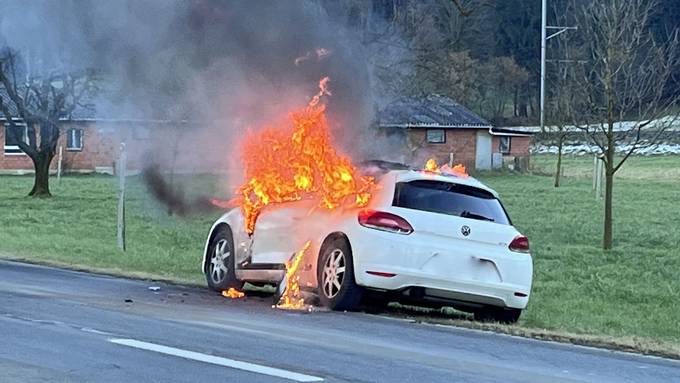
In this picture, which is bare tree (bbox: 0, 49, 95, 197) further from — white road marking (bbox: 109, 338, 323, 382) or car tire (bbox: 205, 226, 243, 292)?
white road marking (bbox: 109, 338, 323, 382)

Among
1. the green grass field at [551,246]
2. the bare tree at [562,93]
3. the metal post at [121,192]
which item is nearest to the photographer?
the green grass field at [551,246]

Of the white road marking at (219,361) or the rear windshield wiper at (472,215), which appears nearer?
the white road marking at (219,361)

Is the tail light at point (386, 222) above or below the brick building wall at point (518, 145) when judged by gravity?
below

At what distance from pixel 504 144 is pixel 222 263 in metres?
53.6

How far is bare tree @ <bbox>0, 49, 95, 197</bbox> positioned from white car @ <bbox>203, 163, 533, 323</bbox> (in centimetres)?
670

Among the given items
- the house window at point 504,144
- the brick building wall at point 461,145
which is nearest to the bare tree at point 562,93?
the house window at point 504,144

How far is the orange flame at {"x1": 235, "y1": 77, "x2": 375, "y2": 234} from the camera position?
13.0 m

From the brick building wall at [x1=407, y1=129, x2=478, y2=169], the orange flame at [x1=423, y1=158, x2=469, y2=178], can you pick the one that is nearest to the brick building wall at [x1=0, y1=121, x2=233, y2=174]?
the orange flame at [x1=423, y1=158, x2=469, y2=178]

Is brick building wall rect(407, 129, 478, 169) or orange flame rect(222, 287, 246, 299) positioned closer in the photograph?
orange flame rect(222, 287, 246, 299)

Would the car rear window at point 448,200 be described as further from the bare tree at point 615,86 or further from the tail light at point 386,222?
the bare tree at point 615,86

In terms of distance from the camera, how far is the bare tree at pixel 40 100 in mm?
21281

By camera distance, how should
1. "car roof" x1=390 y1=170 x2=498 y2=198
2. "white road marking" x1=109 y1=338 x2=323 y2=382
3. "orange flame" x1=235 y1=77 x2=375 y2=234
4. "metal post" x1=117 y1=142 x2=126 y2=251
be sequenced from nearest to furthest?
"white road marking" x1=109 y1=338 x2=323 y2=382, "car roof" x1=390 y1=170 x2=498 y2=198, "orange flame" x1=235 y1=77 x2=375 y2=234, "metal post" x1=117 y1=142 x2=126 y2=251

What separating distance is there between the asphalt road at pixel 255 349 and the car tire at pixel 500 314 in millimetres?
1268

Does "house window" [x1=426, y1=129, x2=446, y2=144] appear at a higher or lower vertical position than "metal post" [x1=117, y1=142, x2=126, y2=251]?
higher
